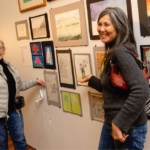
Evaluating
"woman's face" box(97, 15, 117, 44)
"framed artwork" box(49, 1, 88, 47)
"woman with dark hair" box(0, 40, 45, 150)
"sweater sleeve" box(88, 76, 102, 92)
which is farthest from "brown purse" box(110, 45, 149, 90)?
"woman with dark hair" box(0, 40, 45, 150)

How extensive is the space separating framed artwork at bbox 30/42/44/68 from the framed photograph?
31 cm

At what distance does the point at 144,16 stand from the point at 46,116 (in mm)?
1613

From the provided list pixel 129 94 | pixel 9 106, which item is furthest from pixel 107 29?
pixel 9 106

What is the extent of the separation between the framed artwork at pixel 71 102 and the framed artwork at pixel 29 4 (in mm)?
870

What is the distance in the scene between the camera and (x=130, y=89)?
127 cm

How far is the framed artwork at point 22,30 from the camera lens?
2.70 metres

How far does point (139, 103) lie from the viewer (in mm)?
1254

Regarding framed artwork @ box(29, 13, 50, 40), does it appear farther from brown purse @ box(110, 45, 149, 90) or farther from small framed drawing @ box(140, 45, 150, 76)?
brown purse @ box(110, 45, 149, 90)

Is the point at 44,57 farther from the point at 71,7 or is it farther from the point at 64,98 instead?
the point at 71,7

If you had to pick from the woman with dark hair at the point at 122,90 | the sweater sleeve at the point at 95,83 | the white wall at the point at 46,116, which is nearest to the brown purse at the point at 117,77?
the woman with dark hair at the point at 122,90

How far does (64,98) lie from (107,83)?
40.6 inches

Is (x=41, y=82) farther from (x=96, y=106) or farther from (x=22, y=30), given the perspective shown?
(x=96, y=106)

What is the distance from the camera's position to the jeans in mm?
2340

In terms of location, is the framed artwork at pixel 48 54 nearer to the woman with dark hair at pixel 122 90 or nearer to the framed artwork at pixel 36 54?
the framed artwork at pixel 36 54
